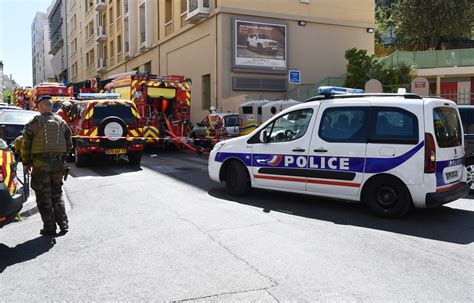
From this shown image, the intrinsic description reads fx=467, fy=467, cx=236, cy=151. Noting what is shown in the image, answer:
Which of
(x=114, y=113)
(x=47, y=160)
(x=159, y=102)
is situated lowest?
(x=47, y=160)

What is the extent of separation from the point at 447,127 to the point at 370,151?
3.81ft

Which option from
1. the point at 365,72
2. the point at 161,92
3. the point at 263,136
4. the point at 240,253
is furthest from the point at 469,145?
the point at 365,72

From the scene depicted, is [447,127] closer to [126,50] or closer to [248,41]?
[248,41]

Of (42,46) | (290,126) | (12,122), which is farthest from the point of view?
(42,46)

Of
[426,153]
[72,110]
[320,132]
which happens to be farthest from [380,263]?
[72,110]

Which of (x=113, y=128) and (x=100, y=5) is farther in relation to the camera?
(x=100, y=5)

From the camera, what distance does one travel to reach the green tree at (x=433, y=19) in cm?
3606

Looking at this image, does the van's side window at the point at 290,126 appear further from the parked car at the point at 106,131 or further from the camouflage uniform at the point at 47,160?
the parked car at the point at 106,131

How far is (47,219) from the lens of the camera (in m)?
5.95

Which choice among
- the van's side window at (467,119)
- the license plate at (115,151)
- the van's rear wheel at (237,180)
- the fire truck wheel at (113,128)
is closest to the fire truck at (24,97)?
the fire truck wheel at (113,128)

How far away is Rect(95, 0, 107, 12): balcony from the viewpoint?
153 ft

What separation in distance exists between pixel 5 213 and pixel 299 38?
2219 centimetres

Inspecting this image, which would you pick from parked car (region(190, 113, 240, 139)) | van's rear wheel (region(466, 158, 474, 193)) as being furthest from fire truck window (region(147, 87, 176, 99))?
van's rear wheel (region(466, 158, 474, 193))

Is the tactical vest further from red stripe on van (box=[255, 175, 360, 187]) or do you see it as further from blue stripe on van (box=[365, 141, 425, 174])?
blue stripe on van (box=[365, 141, 425, 174])
